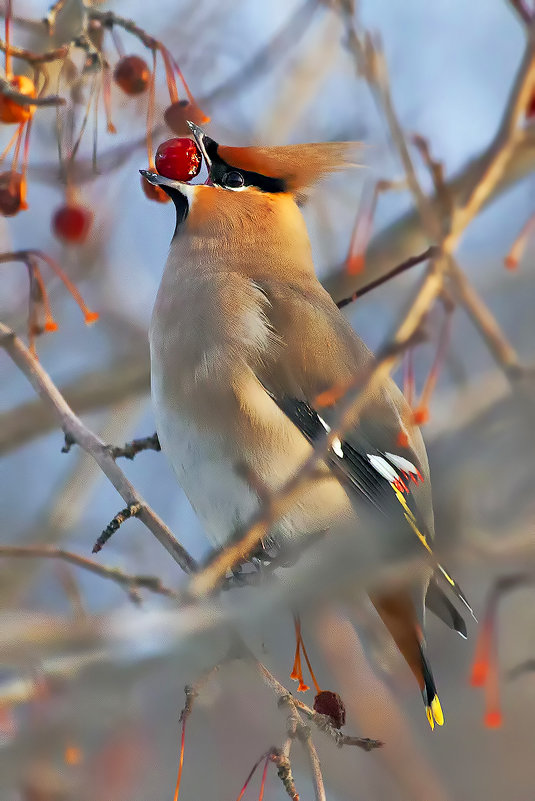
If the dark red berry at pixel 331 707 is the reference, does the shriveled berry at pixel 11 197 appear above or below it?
above

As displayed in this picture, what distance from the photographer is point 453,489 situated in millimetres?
1568

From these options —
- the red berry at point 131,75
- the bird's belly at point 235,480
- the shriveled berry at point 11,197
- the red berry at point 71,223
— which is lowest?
the bird's belly at point 235,480

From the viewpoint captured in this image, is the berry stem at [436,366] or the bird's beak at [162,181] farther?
the bird's beak at [162,181]

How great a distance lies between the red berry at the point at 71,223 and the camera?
306 cm

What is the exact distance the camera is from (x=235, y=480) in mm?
2943

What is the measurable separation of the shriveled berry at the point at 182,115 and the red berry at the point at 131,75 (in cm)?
12

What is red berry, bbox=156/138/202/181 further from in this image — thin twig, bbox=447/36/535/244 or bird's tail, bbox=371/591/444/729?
thin twig, bbox=447/36/535/244

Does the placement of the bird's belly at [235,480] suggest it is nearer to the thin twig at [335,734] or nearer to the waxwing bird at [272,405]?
the waxwing bird at [272,405]

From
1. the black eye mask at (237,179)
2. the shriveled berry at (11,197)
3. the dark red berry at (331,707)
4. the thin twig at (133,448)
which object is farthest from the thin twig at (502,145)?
the black eye mask at (237,179)

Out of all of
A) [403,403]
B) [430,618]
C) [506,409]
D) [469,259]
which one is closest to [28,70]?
[403,403]

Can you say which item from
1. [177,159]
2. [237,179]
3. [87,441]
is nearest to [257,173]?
[237,179]

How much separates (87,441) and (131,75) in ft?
3.48

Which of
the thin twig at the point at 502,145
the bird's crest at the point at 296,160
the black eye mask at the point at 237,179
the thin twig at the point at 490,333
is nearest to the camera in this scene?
the thin twig at the point at 502,145

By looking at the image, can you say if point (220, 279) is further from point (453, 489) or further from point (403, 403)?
point (453, 489)
